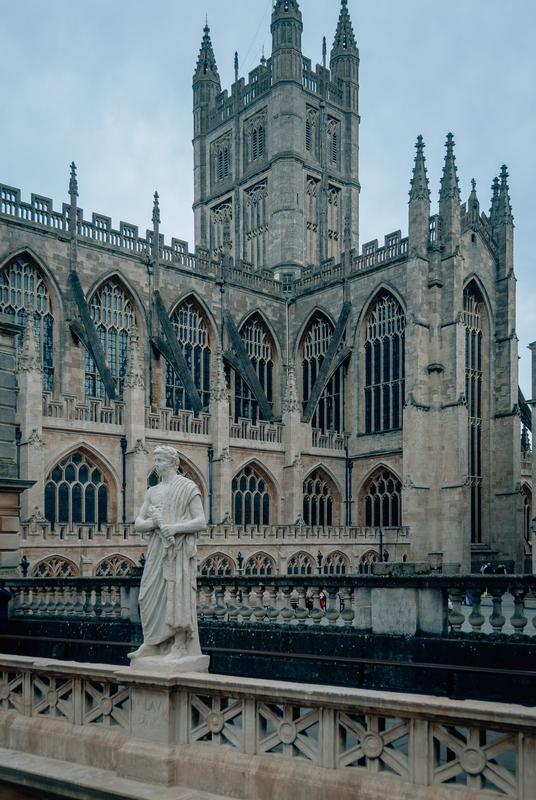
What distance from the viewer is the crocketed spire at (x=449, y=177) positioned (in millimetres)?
32812

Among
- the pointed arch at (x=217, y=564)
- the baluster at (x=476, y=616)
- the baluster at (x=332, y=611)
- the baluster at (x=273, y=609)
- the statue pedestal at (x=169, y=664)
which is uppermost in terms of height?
the statue pedestal at (x=169, y=664)

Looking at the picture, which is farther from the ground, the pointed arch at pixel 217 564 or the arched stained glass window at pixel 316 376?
the arched stained glass window at pixel 316 376

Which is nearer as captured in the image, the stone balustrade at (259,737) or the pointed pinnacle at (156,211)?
the stone balustrade at (259,737)

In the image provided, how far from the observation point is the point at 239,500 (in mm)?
31781

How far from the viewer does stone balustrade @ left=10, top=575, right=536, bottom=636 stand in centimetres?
830

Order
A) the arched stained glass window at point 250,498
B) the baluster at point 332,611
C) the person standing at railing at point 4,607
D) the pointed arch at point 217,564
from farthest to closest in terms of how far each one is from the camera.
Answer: the arched stained glass window at point 250,498
the pointed arch at point 217,564
the person standing at railing at point 4,607
the baluster at point 332,611

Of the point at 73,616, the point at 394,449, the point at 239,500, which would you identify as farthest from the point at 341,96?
the point at 73,616

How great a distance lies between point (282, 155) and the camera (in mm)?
43656

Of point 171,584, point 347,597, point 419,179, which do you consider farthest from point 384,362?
point 171,584

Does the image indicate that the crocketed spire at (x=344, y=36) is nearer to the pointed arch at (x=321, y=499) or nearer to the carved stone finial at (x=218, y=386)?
the carved stone finial at (x=218, y=386)

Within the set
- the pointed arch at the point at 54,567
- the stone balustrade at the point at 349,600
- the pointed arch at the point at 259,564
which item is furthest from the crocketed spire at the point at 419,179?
the stone balustrade at the point at 349,600

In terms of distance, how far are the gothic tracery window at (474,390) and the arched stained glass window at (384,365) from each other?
9.96ft

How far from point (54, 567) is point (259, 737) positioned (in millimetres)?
17905

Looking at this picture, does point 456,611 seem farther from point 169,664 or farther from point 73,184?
point 73,184
